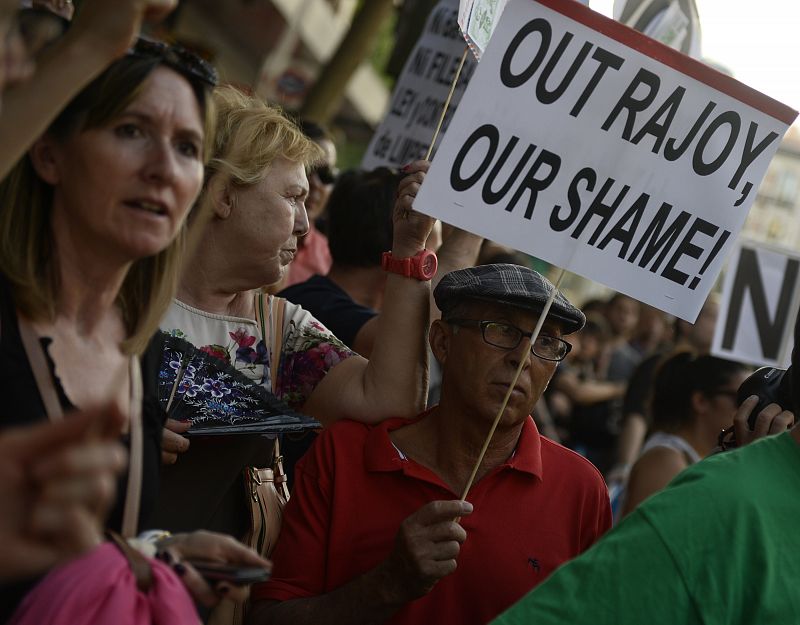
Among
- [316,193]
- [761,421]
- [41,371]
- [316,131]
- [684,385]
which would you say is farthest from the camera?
[316,131]

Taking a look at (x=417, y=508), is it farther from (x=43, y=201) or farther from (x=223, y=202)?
(x=43, y=201)

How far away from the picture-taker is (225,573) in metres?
2.29

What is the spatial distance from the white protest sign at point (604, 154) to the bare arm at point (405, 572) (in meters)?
0.79

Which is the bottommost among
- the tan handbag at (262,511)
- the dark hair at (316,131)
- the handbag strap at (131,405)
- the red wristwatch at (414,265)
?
the tan handbag at (262,511)

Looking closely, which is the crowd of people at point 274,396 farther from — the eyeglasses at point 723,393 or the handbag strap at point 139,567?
the eyeglasses at point 723,393

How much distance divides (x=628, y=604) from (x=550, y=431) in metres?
7.24

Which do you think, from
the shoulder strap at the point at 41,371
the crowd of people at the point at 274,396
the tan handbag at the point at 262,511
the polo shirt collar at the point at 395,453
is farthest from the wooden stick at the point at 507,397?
the shoulder strap at the point at 41,371

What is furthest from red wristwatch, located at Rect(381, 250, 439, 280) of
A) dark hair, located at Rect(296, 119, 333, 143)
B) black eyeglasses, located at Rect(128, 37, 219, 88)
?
dark hair, located at Rect(296, 119, 333, 143)

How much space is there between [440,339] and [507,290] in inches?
12.7

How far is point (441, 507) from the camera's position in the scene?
2959 mm

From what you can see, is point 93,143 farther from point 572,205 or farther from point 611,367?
point 611,367

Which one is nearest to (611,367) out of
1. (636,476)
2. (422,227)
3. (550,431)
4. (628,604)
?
(550,431)

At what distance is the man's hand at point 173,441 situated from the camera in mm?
2961

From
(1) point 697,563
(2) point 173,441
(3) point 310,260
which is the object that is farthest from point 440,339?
(3) point 310,260
